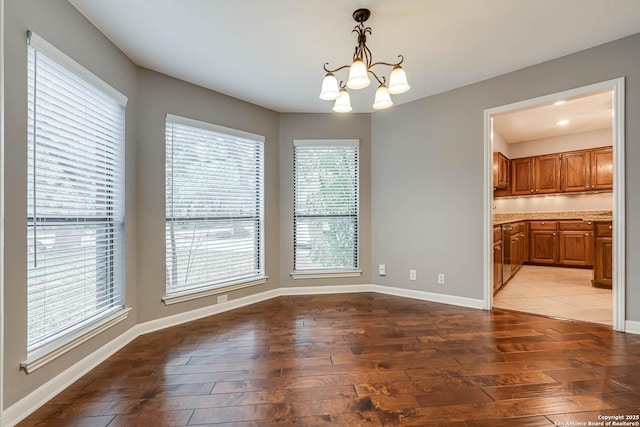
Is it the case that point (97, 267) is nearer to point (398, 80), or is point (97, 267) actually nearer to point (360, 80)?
point (360, 80)

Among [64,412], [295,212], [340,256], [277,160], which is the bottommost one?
[64,412]

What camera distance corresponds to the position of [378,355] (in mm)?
2291

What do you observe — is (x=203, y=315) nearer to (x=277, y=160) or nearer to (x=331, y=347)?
(x=331, y=347)

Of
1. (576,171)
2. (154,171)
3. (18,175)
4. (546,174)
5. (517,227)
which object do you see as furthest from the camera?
(546,174)

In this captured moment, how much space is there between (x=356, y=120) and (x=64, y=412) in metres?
4.06

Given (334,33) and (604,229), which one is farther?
(604,229)

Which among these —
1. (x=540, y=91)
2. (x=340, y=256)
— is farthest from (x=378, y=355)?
(x=540, y=91)

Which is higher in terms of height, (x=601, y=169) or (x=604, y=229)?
(x=601, y=169)

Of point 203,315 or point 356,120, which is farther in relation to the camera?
point 356,120

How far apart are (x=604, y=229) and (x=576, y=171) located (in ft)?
9.20

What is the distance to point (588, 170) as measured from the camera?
5879 mm

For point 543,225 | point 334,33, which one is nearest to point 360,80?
point 334,33

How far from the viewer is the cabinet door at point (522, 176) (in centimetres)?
658

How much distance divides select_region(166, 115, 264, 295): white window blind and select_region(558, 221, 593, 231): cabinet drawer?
618 cm
